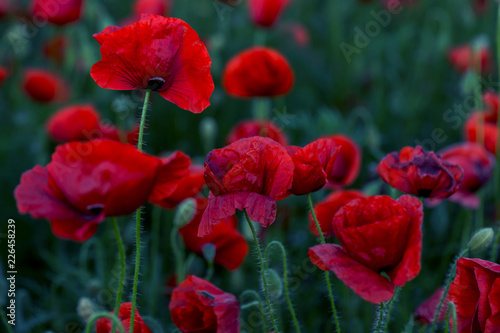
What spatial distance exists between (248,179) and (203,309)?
0.19 meters

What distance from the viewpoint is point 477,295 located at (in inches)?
24.1

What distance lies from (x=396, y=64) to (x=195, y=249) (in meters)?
1.76

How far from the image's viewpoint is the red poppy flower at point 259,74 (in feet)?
3.97

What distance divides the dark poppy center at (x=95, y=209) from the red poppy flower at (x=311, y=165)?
8.2 inches

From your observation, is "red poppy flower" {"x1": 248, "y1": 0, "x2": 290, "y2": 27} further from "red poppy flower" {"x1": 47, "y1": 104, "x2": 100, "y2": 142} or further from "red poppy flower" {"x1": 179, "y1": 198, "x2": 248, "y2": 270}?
"red poppy flower" {"x1": 179, "y1": 198, "x2": 248, "y2": 270}

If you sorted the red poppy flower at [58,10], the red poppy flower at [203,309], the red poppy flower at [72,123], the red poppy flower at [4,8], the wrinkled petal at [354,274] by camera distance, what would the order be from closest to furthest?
the wrinkled petal at [354,274]
the red poppy flower at [203,309]
the red poppy flower at [72,123]
the red poppy flower at [58,10]
the red poppy flower at [4,8]

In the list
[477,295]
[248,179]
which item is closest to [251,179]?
[248,179]

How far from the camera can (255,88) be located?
1.24 m

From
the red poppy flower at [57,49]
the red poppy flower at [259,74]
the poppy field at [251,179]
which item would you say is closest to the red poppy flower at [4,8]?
the poppy field at [251,179]

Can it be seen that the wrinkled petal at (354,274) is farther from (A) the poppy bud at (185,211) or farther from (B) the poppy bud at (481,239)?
(A) the poppy bud at (185,211)

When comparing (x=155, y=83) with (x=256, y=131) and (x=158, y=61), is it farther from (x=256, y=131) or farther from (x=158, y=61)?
(x=256, y=131)

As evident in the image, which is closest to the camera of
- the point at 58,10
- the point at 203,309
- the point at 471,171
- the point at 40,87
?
the point at 203,309

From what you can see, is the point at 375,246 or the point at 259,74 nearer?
the point at 375,246

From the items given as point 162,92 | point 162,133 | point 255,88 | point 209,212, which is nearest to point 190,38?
point 162,92
